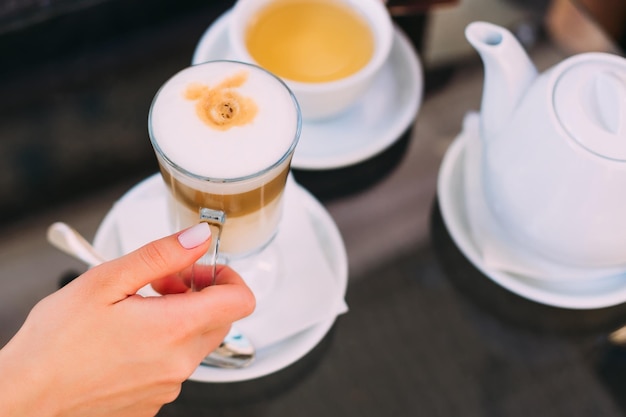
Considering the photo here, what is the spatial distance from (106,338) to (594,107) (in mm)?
501

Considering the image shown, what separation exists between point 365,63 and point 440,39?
0.61 feet

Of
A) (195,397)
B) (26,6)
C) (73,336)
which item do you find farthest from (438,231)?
(26,6)

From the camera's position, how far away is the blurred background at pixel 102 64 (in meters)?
0.84

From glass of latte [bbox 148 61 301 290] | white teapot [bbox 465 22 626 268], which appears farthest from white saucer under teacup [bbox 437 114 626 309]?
glass of latte [bbox 148 61 301 290]

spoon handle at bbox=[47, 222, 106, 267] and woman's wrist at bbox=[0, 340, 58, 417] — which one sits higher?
woman's wrist at bbox=[0, 340, 58, 417]

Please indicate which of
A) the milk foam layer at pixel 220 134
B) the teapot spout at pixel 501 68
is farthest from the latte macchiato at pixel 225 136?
the teapot spout at pixel 501 68

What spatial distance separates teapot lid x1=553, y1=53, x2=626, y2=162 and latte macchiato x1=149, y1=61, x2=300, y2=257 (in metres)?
0.27

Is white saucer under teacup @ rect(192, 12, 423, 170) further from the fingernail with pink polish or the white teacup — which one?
Answer: the fingernail with pink polish

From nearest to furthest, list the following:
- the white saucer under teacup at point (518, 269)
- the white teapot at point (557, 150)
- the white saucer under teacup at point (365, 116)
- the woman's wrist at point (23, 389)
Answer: the woman's wrist at point (23, 389), the white teapot at point (557, 150), the white saucer under teacup at point (518, 269), the white saucer under teacup at point (365, 116)

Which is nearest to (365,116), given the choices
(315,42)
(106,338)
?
(315,42)

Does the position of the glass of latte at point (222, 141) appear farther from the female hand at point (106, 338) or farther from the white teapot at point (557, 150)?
the white teapot at point (557, 150)

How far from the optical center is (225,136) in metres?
0.57

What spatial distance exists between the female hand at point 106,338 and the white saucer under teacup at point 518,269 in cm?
34

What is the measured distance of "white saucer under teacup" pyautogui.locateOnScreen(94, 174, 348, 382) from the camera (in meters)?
0.70
